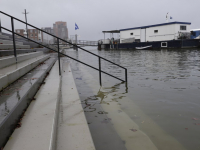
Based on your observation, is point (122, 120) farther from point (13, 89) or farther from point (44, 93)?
point (13, 89)

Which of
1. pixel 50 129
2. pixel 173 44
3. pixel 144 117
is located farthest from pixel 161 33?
pixel 50 129

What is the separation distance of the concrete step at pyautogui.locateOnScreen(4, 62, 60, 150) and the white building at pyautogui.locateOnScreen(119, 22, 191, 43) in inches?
1429

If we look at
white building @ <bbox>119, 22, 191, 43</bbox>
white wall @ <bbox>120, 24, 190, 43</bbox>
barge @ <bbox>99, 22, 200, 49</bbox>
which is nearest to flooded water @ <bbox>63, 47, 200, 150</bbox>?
barge @ <bbox>99, 22, 200, 49</bbox>

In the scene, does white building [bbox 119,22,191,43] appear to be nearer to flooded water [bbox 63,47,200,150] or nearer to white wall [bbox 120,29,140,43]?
white wall [bbox 120,29,140,43]

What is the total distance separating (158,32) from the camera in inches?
1490

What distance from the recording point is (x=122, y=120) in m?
3.43

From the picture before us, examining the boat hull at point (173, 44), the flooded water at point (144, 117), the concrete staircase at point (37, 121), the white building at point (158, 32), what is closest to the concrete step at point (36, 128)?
the concrete staircase at point (37, 121)

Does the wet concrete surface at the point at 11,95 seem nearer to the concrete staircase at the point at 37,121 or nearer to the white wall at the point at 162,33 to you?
the concrete staircase at the point at 37,121

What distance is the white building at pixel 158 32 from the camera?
1391 inches

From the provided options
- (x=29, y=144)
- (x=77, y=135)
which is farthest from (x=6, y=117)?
(x=77, y=135)

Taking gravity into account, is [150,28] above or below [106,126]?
above

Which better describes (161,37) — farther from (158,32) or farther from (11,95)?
(11,95)

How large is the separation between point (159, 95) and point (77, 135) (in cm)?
320

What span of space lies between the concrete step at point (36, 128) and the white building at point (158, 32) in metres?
36.3
